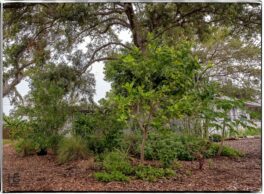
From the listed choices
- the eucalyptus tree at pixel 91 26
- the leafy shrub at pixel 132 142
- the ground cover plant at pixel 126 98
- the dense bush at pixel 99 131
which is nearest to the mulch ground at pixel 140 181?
the ground cover plant at pixel 126 98

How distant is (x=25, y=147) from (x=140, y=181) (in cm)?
203

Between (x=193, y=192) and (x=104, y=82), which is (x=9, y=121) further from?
(x=193, y=192)

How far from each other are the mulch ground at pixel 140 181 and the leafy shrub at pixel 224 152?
0.33 ft

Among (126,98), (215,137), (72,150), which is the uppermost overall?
(126,98)

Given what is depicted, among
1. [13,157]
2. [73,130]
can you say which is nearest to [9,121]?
[13,157]

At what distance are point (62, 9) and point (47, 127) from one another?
1.46 metres

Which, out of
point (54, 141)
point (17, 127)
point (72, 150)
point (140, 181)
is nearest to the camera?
point (140, 181)

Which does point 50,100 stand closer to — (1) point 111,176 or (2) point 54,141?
(2) point 54,141

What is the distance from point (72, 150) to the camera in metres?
4.04

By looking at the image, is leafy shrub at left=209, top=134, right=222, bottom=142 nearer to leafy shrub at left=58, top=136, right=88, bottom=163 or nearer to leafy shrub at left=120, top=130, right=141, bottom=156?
leafy shrub at left=120, top=130, right=141, bottom=156

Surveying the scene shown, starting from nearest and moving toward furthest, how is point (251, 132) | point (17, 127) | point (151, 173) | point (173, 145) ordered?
point (151, 173) < point (251, 132) < point (173, 145) < point (17, 127)

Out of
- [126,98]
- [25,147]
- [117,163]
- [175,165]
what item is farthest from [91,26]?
[175,165]

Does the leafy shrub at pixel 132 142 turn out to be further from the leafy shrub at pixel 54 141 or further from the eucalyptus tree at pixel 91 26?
the eucalyptus tree at pixel 91 26

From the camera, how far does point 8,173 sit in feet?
10.8
